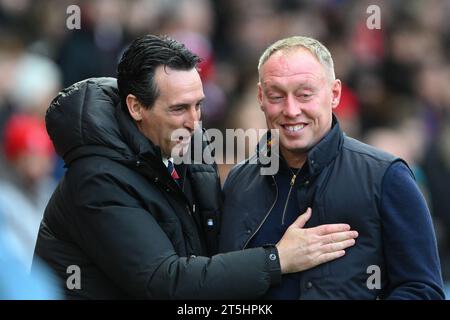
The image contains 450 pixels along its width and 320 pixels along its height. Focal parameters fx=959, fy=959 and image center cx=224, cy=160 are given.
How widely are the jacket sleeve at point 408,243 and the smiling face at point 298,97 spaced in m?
0.42

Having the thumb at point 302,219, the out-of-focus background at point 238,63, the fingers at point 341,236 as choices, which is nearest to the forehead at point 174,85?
the thumb at point 302,219

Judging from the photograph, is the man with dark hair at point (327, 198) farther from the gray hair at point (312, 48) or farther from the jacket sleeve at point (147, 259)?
the jacket sleeve at point (147, 259)

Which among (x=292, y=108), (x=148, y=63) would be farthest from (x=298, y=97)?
(x=148, y=63)

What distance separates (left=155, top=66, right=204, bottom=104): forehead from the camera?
13.5ft

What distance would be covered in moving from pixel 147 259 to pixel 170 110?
705 millimetres

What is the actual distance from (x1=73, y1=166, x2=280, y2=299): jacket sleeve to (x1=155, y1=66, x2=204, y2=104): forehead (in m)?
0.46

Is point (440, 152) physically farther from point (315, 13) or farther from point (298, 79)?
point (298, 79)

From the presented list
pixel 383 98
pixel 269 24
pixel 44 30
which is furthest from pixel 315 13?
pixel 44 30

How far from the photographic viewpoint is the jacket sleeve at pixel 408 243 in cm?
370

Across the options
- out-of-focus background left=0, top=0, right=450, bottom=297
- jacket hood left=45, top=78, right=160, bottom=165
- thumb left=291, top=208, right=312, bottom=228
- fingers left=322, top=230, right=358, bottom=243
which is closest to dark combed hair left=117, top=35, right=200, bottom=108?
jacket hood left=45, top=78, right=160, bottom=165

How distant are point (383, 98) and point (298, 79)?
5.31 m

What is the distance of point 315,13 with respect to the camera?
10.2 meters

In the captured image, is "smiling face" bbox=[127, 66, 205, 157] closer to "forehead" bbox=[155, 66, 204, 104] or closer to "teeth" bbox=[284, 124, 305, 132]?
"forehead" bbox=[155, 66, 204, 104]

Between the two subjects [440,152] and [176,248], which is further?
[440,152]
